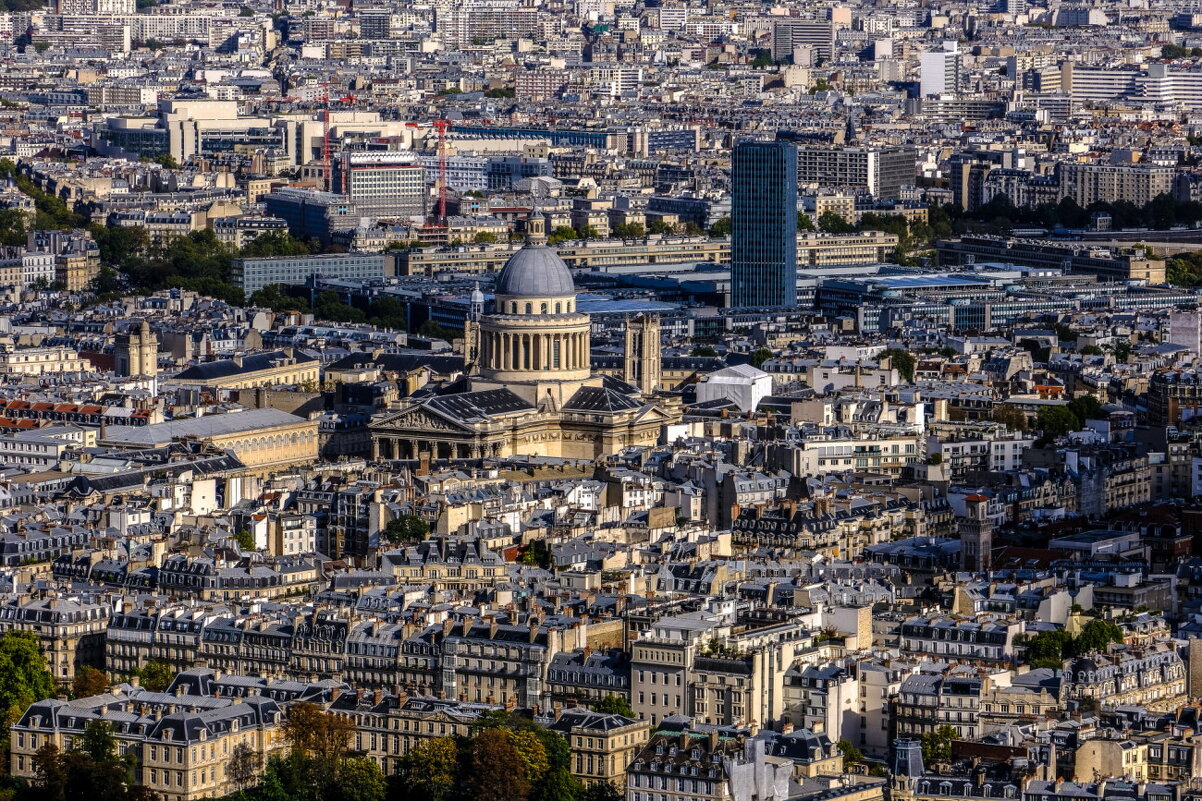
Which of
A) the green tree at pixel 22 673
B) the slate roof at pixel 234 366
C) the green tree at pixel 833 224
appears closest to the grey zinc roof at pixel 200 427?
the slate roof at pixel 234 366

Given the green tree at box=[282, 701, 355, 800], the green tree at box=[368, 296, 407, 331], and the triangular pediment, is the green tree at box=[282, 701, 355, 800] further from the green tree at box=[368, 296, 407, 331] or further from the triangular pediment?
the green tree at box=[368, 296, 407, 331]

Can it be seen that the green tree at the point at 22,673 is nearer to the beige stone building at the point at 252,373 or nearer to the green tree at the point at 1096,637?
the green tree at the point at 1096,637

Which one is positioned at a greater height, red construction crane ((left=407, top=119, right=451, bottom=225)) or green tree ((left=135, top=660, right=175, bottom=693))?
green tree ((left=135, top=660, right=175, bottom=693))

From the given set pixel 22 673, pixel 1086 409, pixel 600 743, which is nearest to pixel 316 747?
Result: pixel 600 743

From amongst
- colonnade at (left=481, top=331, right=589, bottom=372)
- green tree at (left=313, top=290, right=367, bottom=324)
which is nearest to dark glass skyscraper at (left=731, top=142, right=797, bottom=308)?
green tree at (left=313, top=290, right=367, bottom=324)

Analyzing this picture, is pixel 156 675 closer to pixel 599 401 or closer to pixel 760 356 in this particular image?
pixel 599 401

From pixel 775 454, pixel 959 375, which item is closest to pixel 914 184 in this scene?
pixel 959 375
